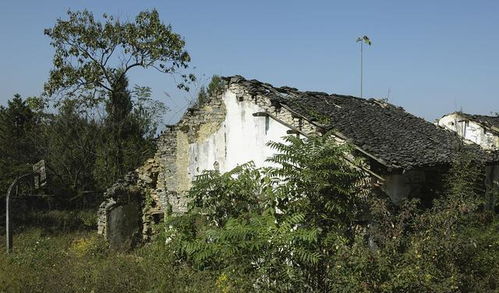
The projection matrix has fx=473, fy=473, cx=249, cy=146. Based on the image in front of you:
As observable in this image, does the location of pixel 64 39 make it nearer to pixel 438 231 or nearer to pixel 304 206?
pixel 304 206

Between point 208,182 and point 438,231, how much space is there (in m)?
4.52

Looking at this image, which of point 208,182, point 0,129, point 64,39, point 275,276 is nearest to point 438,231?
point 275,276

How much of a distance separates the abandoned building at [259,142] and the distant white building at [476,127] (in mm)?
4049

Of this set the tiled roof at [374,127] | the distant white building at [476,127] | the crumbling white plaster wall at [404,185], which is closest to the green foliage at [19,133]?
the tiled roof at [374,127]

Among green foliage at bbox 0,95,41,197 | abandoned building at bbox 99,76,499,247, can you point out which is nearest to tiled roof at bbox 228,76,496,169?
abandoned building at bbox 99,76,499,247

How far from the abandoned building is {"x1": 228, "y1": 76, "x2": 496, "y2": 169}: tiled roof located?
0.03 metres

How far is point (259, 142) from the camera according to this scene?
37.9ft

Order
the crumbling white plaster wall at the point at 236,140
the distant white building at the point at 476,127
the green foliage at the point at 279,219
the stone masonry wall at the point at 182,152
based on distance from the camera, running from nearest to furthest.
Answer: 1. the green foliage at the point at 279,219
2. the stone masonry wall at the point at 182,152
3. the crumbling white plaster wall at the point at 236,140
4. the distant white building at the point at 476,127

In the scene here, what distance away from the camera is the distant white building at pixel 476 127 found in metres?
18.2

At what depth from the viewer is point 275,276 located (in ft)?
24.1

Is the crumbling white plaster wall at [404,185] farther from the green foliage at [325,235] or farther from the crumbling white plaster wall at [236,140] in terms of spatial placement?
the crumbling white plaster wall at [236,140]

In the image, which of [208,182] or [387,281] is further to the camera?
[208,182]

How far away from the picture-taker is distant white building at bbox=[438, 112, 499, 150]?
59.8 feet

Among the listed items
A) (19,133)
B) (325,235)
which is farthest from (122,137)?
(325,235)
